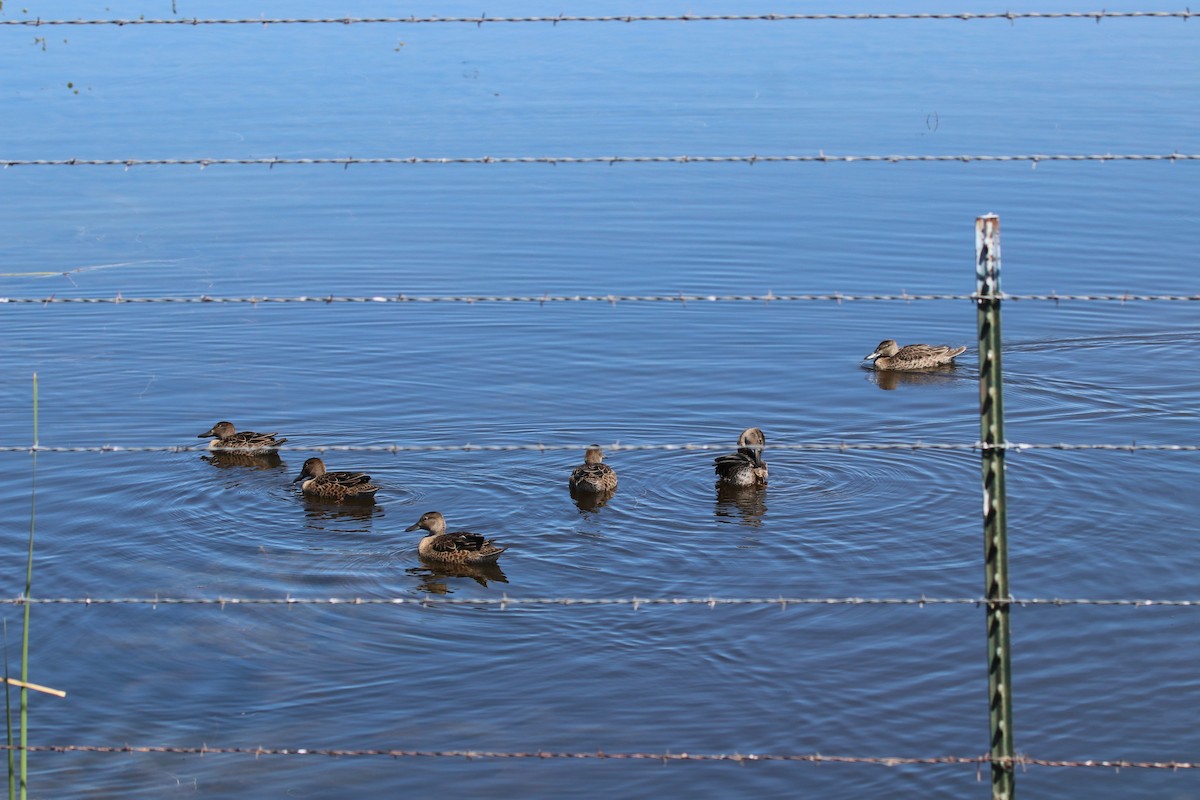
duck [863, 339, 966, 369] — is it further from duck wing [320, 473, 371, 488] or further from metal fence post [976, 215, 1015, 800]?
metal fence post [976, 215, 1015, 800]

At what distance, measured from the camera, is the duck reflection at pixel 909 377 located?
46.5 ft

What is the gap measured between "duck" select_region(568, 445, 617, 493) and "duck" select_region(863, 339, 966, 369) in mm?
3698

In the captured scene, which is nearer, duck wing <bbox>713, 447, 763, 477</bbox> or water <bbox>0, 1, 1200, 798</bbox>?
water <bbox>0, 1, 1200, 798</bbox>

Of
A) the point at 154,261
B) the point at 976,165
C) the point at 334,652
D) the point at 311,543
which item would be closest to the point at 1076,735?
the point at 334,652

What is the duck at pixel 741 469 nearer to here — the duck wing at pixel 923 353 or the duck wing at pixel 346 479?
the duck wing at pixel 346 479

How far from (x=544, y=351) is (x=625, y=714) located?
7.22m

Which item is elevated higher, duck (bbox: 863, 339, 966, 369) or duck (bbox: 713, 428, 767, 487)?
duck (bbox: 863, 339, 966, 369)

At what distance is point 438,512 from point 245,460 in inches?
91.3

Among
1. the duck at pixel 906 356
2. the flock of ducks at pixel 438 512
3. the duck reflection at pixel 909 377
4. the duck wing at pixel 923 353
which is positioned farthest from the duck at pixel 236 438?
the duck wing at pixel 923 353

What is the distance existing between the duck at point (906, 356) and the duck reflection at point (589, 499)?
380cm

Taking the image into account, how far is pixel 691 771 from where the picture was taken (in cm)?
776

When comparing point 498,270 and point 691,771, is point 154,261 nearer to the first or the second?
point 498,270

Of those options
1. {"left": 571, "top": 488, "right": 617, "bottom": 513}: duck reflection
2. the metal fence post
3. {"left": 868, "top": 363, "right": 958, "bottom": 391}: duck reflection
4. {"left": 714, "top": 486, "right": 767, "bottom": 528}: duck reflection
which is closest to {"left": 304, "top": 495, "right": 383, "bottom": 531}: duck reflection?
{"left": 571, "top": 488, "right": 617, "bottom": 513}: duck reflection

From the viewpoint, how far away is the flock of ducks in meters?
10.7
